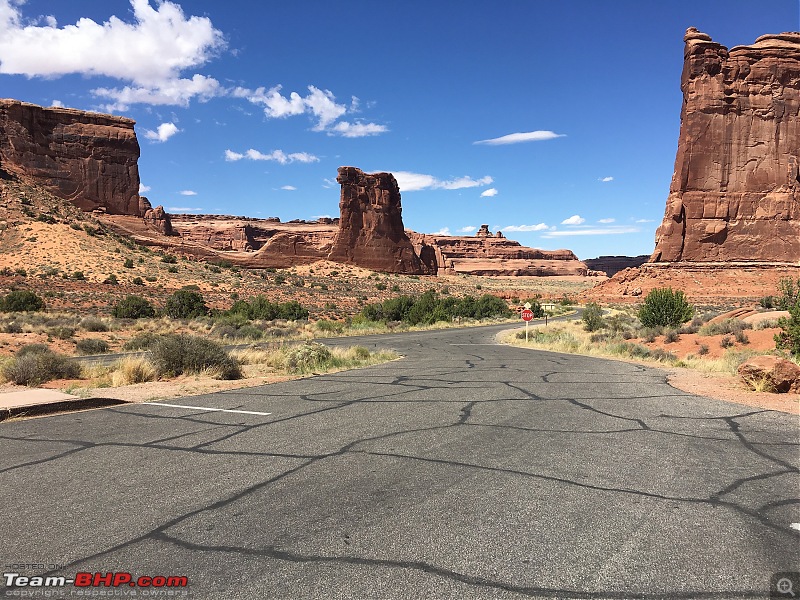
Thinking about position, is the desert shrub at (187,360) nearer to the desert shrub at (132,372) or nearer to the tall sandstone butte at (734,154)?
the desert shrub at (132,372)

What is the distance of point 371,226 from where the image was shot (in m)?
99.5

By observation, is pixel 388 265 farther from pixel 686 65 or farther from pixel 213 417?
pixel 213 417

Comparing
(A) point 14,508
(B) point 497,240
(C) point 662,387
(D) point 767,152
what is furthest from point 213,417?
(B) point 497,240

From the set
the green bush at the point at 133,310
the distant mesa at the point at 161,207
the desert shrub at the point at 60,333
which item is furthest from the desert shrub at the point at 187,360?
the distant mesa at the point at 161,207

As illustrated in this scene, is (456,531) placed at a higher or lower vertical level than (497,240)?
lower

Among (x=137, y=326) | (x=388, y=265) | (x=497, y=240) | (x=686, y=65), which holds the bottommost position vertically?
(x=137, y=326)

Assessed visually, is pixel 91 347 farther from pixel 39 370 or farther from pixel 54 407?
pixel 54 407

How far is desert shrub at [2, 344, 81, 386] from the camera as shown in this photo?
11.8m

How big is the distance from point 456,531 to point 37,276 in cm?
5382

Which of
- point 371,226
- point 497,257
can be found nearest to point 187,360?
point 371,226

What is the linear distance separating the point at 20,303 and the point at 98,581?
127 ft

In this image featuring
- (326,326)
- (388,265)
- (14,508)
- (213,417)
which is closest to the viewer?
(14,508)

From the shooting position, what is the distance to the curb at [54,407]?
8.07 metres

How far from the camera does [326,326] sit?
35.4 meters
